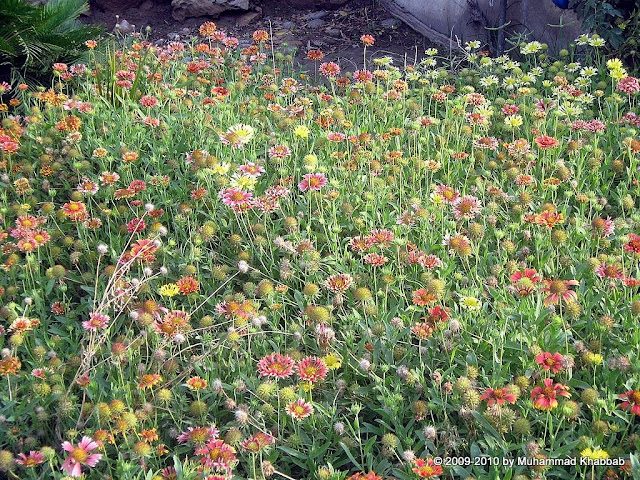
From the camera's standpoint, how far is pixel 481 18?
5445 millimetres

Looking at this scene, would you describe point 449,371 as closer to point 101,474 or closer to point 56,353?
point 101,474

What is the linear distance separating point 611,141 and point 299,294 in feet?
6.59

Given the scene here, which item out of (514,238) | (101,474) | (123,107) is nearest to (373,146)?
(514,238)

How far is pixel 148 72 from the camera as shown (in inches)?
181

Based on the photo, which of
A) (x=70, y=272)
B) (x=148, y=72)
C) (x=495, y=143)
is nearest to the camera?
(x=70, y=272)

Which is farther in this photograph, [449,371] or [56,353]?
[56,353]

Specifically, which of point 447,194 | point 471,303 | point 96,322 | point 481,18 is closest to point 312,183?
point 447,194

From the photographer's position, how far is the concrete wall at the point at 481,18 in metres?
5.00

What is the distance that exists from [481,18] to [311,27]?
159 cm

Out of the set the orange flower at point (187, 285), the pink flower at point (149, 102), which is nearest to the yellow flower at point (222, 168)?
the orange flower at point (187, 285)

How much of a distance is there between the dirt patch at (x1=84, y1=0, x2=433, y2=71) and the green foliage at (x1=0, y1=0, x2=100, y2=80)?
1.17 meters

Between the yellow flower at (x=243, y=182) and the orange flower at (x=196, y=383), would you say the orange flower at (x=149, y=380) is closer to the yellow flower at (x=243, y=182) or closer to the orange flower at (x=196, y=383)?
the orange flower at (x=196, y=383)

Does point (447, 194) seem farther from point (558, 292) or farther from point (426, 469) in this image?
point (426, 469)

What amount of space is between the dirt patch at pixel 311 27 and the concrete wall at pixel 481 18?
124 mm
